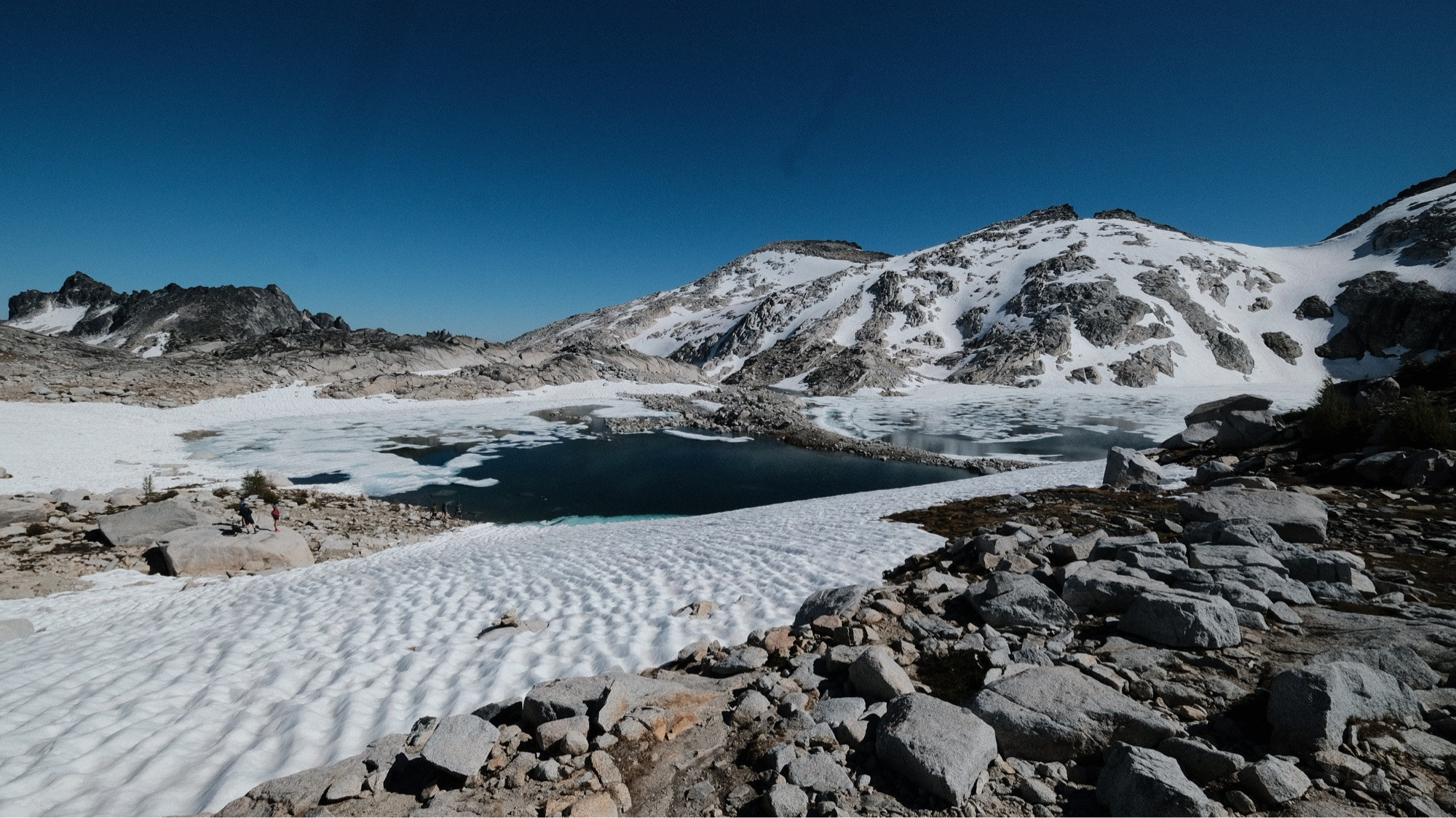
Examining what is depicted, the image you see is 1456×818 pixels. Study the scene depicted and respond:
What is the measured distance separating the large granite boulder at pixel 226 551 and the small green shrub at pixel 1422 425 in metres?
22.9

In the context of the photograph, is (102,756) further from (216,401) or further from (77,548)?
(216,401)

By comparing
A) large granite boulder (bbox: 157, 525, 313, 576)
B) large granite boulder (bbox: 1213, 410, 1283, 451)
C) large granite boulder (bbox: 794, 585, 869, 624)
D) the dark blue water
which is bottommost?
the dark blue water

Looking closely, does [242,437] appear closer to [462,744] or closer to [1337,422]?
[462,744]

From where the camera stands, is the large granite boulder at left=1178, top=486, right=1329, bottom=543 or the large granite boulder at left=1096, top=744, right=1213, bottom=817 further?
the large granite boulder at left=1178, top=486, right=1329, bottom=543

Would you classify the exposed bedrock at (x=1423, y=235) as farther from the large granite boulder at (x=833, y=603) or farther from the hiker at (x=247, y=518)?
the hiker at (x=247, y=518)

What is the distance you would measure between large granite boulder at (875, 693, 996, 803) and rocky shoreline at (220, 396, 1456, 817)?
1cm

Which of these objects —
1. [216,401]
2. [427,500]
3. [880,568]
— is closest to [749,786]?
[880,568]

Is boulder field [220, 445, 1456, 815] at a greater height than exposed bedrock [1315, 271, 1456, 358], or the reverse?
exposed bedrock [1315, 271, 1456, 358]

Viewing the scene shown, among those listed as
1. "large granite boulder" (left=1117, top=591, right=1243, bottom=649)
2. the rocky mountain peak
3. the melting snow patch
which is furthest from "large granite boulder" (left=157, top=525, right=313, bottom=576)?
the melting snow patch

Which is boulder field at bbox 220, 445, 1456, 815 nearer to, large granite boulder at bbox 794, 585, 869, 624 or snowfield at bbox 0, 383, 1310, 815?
large granite boulder at bbox 794, 585, 869, 624

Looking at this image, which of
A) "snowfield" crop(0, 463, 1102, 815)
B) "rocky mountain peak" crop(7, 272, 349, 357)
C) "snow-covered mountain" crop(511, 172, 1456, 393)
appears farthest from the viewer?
"snow-covered mountain" crop(511, 172, 1456, 393)

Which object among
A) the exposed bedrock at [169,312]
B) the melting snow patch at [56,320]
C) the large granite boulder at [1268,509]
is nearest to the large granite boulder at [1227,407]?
the large granite boulder at [1268,509]

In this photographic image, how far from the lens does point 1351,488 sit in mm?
9461

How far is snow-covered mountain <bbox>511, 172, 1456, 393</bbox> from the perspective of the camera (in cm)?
8638
